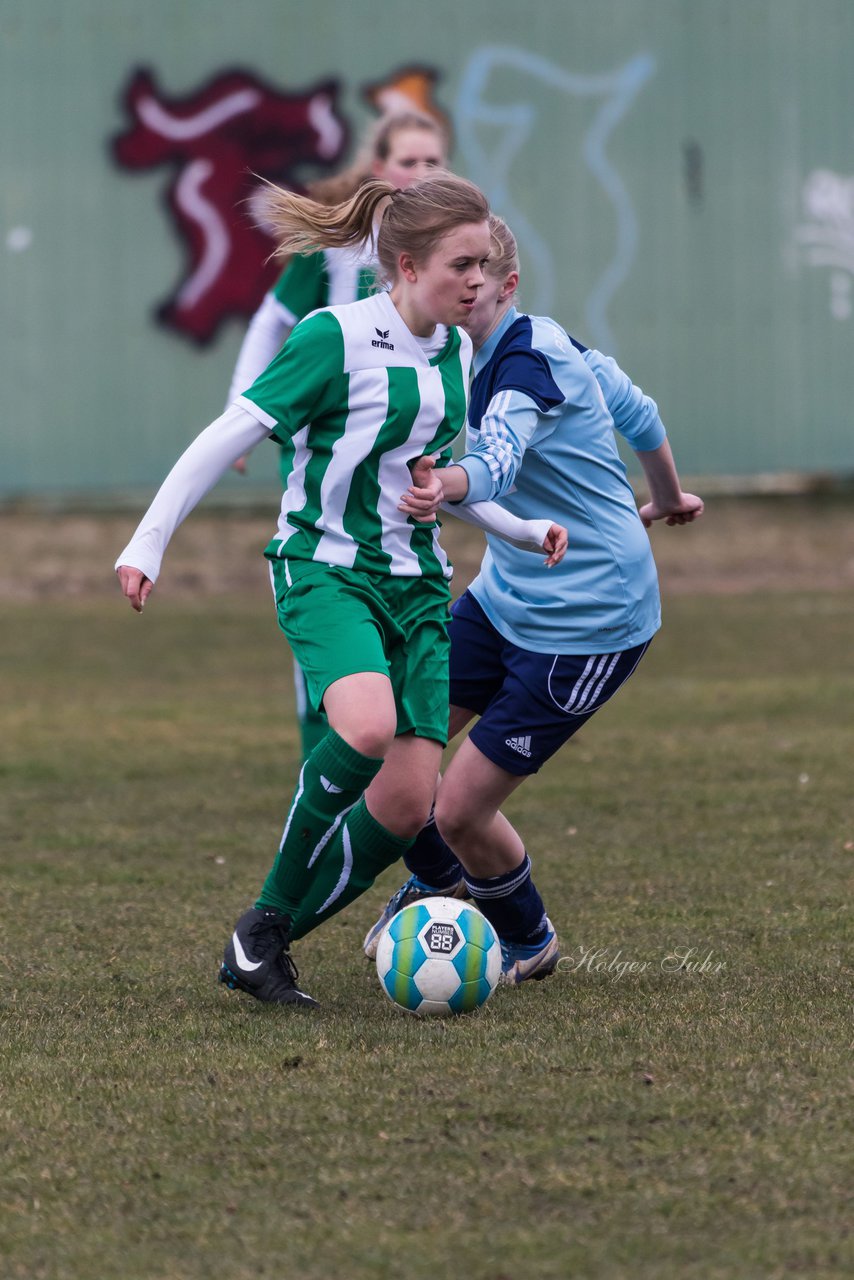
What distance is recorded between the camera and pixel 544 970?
4629 mm

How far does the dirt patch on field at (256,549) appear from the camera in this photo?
14812 mm

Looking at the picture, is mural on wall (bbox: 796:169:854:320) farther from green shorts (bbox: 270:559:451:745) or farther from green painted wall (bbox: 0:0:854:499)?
green shorts (bbox: 270:559:451:745)

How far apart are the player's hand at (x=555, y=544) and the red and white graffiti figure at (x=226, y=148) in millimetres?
10711

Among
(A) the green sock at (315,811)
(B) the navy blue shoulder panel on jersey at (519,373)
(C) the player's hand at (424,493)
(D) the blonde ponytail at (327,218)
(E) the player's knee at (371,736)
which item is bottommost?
(A) the green sock at (315,811)

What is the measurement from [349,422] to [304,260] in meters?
2.50

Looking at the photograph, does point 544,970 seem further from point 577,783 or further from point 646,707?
point 646,707

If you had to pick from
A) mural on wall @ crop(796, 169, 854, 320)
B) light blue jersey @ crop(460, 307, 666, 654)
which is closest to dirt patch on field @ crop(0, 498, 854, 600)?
mural on wall @ crop(796, 169, 854, 320)

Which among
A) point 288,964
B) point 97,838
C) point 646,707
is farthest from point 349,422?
point 646,707

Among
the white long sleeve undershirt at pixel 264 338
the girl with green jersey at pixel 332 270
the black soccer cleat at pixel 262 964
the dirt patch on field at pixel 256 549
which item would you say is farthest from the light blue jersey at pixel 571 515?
the dirt patch on field at pixel 256 549

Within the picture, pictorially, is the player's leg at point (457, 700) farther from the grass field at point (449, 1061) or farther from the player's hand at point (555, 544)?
the player's hand at point (555, 544)

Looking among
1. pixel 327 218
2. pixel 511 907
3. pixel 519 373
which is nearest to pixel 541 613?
pixel 519 373

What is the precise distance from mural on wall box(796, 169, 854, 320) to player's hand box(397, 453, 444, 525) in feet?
38.8

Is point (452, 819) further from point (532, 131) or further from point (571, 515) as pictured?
point (532, 131)

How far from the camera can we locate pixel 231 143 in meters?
14.6
